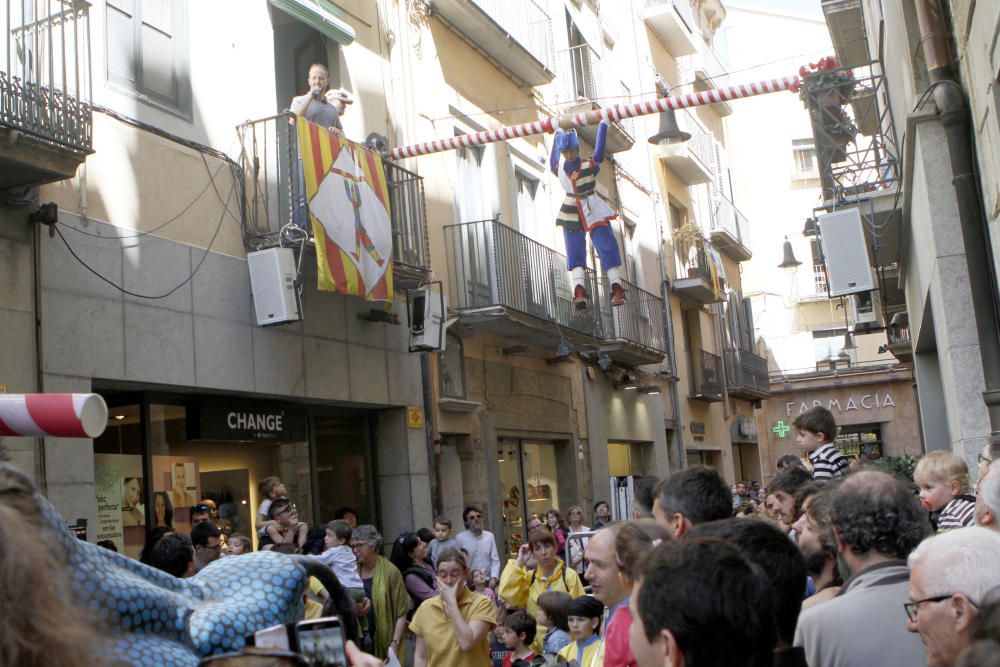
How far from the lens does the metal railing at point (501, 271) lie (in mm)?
16306

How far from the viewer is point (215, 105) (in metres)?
11.8

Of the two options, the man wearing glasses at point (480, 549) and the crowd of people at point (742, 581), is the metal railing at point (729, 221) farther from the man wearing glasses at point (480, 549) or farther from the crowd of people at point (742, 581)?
the crowd of people at point (742, 581)

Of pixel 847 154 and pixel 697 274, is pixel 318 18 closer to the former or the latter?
pixel 847 154

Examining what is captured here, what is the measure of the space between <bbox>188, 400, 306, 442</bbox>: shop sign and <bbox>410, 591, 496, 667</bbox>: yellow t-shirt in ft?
13.5

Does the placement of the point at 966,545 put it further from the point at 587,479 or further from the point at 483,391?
the point at 587,479

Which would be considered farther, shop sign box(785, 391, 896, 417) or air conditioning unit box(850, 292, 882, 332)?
shop sign box(785, 391, 896, 417)

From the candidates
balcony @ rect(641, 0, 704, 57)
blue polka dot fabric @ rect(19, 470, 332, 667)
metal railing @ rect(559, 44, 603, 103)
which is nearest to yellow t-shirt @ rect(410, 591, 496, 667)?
blue polka dot fabric @ rect(19, 470, 332, 667)

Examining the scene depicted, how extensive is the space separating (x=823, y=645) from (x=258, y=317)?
8.87 m

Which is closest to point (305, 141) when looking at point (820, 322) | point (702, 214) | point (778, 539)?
point (778, 539)

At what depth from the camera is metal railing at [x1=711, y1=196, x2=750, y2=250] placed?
31.7 metres

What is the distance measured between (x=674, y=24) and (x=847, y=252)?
17.8 metres

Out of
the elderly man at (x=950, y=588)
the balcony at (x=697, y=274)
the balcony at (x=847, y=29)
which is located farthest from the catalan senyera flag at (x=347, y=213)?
the balcony at (x=697, y=274)

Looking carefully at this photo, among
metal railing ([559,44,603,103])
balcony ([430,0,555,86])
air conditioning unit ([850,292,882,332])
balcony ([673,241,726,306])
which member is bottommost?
air conditioning unit ([850,292,882,332])

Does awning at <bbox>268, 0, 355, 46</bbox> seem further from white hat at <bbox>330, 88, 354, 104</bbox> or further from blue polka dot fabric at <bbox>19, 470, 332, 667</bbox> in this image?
blue polka dot fabric at <bbox>19, 470, 332, 667</bbox>
